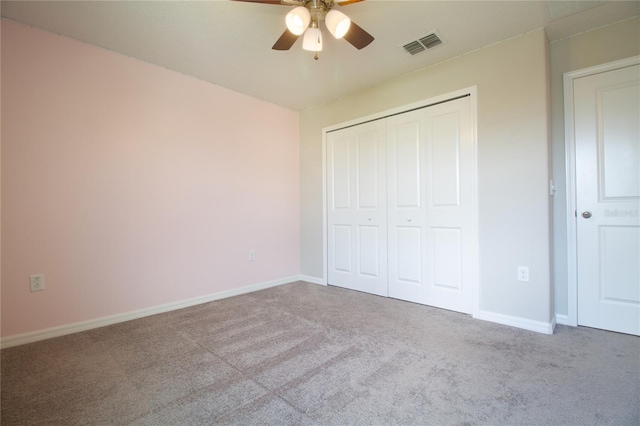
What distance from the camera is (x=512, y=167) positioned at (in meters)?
2.50

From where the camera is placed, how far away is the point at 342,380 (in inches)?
66.3

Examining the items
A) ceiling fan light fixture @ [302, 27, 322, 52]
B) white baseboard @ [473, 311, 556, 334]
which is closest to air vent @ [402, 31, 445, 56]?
ceiling fan light fixture @ [302, 27, 322, 52]

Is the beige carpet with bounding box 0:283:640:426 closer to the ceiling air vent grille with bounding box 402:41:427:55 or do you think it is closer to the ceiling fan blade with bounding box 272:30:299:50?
the ceiling fan blade with bounding box 272:30:299:50

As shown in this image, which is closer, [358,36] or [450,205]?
[358,36]

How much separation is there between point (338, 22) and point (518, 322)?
271 centimetres

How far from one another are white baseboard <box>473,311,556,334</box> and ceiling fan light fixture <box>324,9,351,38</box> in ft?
8.49

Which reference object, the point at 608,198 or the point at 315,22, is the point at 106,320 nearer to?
the point at 315,22

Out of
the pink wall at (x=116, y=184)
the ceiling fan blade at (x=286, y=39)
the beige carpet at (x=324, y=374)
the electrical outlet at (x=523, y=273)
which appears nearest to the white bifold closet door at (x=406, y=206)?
the electrical outlet at (x=523, y=273)

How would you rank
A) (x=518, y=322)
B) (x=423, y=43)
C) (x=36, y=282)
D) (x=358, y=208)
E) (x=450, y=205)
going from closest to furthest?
(x=36, y=282), (x=518, y=322), (x=423, y=43), (x=450, y=205), (x=358, y=208)

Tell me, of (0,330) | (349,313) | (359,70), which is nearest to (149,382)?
(0,330)

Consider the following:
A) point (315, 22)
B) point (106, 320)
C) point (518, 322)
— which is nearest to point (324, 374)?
point (518, 322)

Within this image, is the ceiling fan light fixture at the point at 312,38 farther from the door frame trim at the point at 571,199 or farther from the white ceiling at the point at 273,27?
the door frame trim at the point at 571,199

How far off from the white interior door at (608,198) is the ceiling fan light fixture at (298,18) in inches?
93.1

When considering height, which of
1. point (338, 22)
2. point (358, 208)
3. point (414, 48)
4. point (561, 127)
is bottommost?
point (358, 208)
